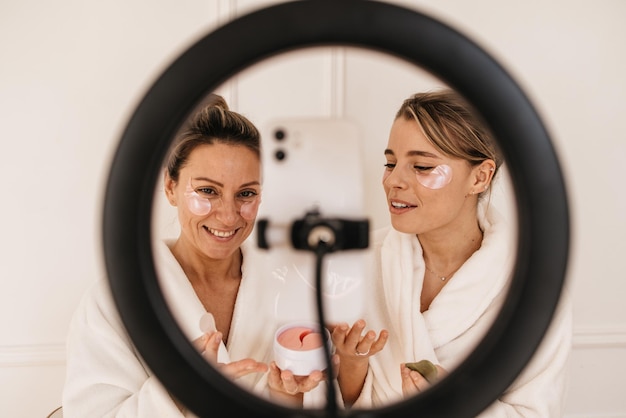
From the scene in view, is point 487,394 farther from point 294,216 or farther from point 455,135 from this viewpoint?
point 455,135

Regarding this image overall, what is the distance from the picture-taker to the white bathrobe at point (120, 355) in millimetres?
613

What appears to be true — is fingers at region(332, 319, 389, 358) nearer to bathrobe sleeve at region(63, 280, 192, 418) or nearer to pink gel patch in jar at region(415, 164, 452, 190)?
pink gel patch in jar at region(415, 164, 452, 190)

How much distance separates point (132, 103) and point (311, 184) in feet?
2.26

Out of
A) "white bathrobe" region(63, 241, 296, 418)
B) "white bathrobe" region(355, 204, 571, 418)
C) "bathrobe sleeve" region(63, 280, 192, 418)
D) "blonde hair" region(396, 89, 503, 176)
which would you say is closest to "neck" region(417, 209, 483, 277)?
"white bathrobe" region(355, 204, 571, 418)

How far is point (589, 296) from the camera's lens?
3.57 feet

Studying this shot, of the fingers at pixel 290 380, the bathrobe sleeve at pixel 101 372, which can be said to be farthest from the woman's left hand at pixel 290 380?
the bathrobe sleeve at pixel 101 372

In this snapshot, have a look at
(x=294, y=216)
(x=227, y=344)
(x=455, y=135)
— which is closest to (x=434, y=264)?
(x=455, y=135)

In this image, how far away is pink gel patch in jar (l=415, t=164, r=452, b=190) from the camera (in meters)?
0.57

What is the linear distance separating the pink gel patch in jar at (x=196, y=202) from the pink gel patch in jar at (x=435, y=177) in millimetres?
234

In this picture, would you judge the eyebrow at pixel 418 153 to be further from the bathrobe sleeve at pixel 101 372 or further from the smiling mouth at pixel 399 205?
the bathrobe sleeve at pixel 101 372

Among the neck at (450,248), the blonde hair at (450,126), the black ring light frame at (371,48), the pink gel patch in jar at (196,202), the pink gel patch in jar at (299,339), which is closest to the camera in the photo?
the black ring light frame at (371,48)

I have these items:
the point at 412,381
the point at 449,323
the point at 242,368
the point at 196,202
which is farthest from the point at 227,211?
the point at 449,323

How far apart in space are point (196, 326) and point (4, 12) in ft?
2.34

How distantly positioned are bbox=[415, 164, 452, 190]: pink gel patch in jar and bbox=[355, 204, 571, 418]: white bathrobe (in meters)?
0.19
